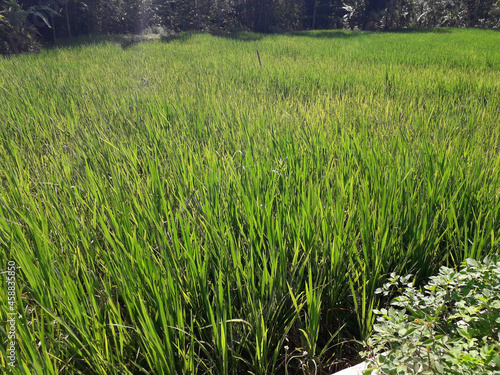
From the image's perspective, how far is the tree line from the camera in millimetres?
11573

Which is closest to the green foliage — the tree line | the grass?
the grass

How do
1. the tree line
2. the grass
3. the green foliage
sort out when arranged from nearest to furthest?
the green foliage < the grass < the tree line

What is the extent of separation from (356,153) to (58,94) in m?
2.96

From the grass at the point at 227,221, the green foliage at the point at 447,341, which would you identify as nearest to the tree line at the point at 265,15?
the grass at the point at 227,221

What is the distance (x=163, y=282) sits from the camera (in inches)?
31.0

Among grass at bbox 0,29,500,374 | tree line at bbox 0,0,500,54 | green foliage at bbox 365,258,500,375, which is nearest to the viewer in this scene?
green foliage at bbox 365,258,500,375

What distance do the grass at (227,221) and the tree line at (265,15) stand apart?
9.77 meters

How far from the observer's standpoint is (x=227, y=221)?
3.52 feet

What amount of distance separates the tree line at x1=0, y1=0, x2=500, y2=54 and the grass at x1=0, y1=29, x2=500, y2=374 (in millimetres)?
9768

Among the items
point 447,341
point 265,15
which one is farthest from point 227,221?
point 265,15

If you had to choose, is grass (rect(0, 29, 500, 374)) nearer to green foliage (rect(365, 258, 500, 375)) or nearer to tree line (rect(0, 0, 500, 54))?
green foliage (rect(365, 258, 500, 375))

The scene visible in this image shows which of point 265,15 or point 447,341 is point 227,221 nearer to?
point 447,341

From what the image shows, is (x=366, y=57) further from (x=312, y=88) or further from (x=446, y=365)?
(x=446, y=365)

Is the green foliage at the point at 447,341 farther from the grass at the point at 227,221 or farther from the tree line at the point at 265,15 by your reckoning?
the tree line at the point at 265,15
